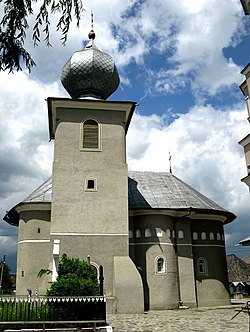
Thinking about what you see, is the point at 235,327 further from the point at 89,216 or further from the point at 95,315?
the point at 89,216

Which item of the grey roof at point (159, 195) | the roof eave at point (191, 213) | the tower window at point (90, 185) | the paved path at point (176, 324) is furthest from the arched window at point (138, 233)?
the paved path at point (176, 324)

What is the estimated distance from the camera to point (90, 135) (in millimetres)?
22375

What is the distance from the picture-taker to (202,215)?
2520cm

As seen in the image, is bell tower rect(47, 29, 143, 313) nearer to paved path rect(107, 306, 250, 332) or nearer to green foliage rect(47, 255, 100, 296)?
green foliage rect(47, 255, 100, 296)

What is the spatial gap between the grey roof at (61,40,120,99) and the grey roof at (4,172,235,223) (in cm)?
639

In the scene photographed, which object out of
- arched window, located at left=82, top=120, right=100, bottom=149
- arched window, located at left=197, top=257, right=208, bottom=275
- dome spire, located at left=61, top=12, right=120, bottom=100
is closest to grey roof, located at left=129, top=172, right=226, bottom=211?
arched window, located at left=197, top=257, right=208, bottom=275

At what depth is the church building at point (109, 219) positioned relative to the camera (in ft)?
65.5

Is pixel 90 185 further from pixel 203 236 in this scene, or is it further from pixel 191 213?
pixel 203 236

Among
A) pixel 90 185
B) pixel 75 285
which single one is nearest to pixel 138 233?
pixel 90 185

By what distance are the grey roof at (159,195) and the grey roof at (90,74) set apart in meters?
6.39

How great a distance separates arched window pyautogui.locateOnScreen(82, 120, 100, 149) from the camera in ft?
72.6

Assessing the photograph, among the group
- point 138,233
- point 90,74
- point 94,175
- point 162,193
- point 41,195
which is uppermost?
point 90,74

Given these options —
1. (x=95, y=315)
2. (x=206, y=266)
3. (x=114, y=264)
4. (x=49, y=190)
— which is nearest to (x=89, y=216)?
(x=114, y=264)

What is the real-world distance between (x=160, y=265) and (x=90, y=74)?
40.2ft
